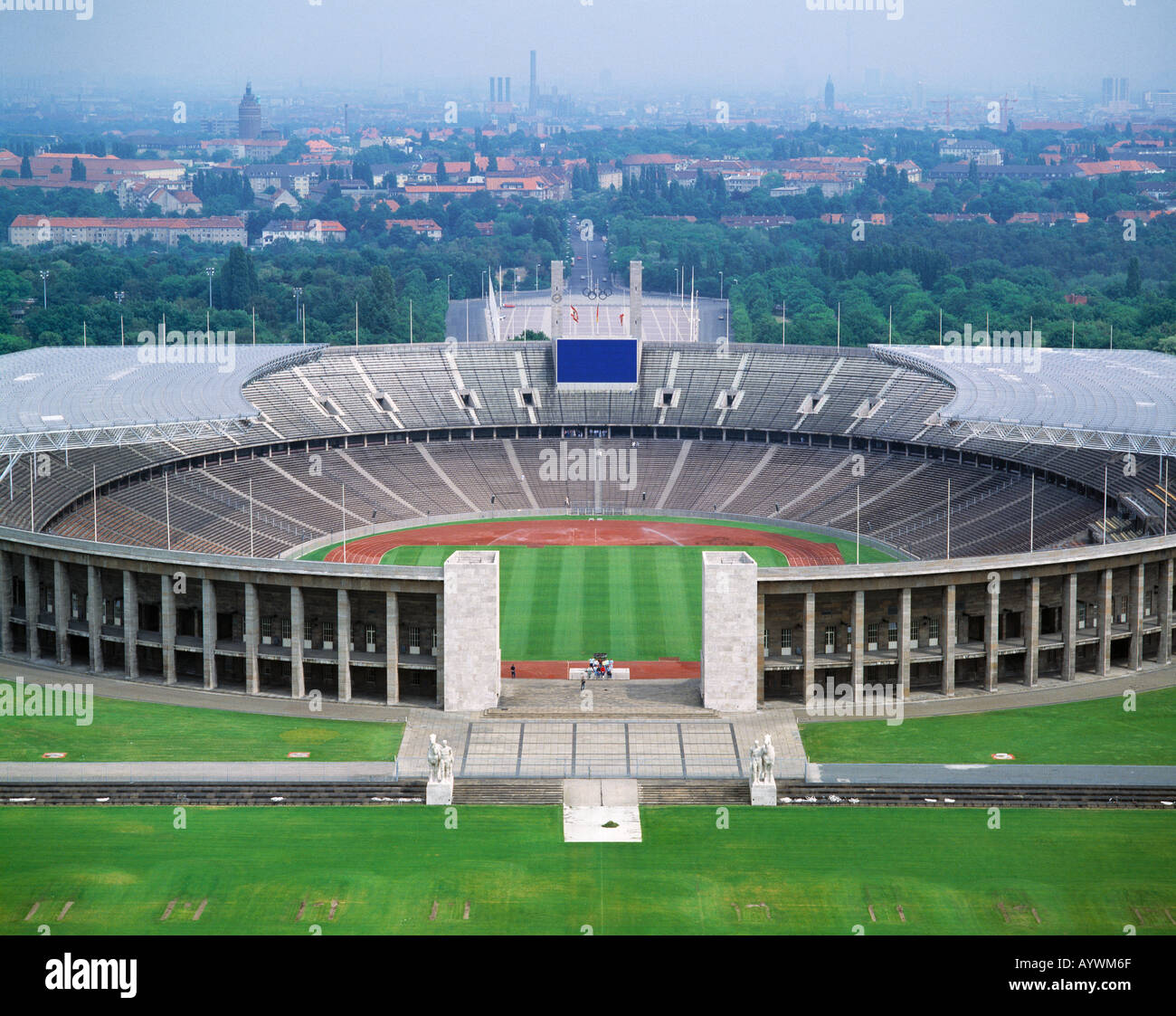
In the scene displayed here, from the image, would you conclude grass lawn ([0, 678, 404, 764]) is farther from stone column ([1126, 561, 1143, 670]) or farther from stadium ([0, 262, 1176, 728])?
stone column ([1126, 561, 1143, 670])

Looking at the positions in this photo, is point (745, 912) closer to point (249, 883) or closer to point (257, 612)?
point (249, 883)

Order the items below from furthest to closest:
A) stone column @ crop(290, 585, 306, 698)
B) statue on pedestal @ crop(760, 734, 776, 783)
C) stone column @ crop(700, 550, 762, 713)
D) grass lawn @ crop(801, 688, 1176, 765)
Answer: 1. stone column @ crop(290, 585, 306, 698)
2. stone column @ crop(700, 550, 762, 713)
3. grass lawn @ crop(801, 688, 1176, 765)
4. statue on pedestal @ crop(760, 734, 776, 783)

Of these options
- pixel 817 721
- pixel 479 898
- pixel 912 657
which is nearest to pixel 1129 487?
pixel 912 657

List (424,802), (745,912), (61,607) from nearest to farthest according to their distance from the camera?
1. (745,912)
2. (424,802)
3. (61,607)

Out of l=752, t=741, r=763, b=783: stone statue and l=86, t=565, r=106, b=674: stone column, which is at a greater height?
l=86, t=565, r=106, b=674: stone column

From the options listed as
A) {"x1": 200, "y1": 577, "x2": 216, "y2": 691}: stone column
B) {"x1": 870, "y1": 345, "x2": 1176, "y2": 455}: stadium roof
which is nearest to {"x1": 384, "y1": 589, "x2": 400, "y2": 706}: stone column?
{"x1": 200, "y1": 577, "x2": 216, "y2": 691}: stone column

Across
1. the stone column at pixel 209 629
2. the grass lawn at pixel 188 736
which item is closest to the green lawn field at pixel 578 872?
the grass lawn at pixel 188 736

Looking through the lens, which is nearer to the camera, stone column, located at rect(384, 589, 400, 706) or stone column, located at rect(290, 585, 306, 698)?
stone column, located at rect(384, 589, 400, 706)
